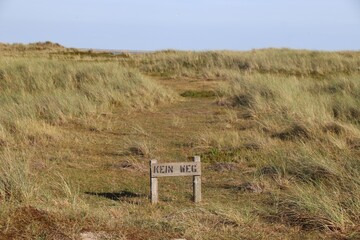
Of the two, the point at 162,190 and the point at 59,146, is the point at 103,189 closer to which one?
the point at 162,190

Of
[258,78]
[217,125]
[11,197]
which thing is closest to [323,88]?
[258,78]

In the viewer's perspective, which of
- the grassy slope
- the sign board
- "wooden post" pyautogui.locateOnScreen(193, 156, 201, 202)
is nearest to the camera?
the grassy slope

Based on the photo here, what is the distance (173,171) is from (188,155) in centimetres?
290

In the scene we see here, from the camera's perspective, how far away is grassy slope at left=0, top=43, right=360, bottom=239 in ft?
16.5

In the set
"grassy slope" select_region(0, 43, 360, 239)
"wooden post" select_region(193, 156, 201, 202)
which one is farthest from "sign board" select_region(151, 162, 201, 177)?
"grassy slope" select_region(0, 43, 360, 239)

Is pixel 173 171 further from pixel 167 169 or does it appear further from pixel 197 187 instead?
pixel 197 187

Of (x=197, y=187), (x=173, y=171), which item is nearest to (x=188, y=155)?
(x=197, y=187)

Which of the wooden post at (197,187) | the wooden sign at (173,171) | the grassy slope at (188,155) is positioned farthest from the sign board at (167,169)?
the grassy slope at (188,155)

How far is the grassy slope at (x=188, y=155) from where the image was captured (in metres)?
5.02

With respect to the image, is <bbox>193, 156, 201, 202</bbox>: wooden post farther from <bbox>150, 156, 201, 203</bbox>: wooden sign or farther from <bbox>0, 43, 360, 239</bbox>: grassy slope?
<bbox>0, 43, 360, 239</bbox>: grassy slope

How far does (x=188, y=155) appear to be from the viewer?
901 centimetres

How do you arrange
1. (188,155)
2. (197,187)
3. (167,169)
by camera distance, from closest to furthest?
(167,169) < (197,187) < (188,155)

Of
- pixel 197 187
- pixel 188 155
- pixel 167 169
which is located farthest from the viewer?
pixel 188 155

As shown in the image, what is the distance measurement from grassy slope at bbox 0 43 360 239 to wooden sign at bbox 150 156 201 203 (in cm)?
19
